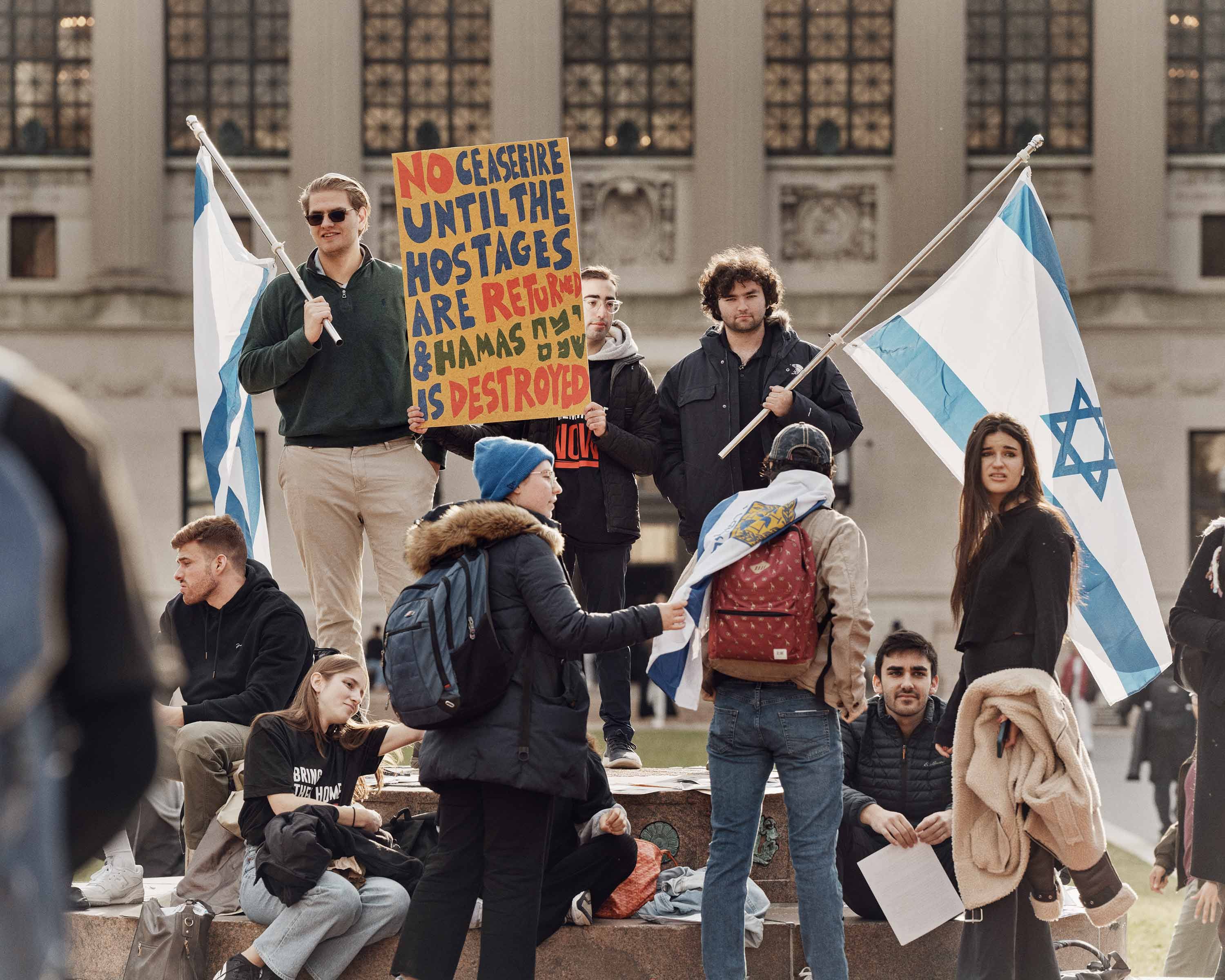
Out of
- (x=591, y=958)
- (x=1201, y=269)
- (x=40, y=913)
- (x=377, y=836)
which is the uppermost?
(x=1201, y=269)

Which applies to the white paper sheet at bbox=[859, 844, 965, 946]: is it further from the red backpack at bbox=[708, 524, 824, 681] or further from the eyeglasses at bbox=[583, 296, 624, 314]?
the eyeglasses at bbox=[583, 296, 624, 314]

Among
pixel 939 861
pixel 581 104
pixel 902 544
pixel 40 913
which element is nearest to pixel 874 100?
pixel 581 104

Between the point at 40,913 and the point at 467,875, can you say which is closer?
the point at 40,913

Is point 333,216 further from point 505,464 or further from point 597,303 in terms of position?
point 505,464

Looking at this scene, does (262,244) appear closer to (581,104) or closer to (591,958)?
(581,104)

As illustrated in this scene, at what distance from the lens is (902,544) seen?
2642 centimetres

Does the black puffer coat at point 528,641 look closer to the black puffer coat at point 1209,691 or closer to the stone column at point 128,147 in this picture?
the black puffer coat at point 1209,691

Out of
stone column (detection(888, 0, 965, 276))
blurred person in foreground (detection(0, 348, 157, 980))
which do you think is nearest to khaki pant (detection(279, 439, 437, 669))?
blurred person in foreground (detection(0, 348, 157, 980))

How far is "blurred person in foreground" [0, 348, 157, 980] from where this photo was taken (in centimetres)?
153

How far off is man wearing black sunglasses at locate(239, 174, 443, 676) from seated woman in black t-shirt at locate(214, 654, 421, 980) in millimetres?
555

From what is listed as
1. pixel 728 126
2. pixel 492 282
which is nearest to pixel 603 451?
pixel 492 282

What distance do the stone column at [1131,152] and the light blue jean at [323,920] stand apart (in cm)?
2276

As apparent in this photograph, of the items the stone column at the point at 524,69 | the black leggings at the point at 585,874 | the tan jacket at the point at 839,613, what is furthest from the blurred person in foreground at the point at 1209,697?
the stone column at the point at 524,69

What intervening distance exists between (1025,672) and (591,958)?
2.07 m
